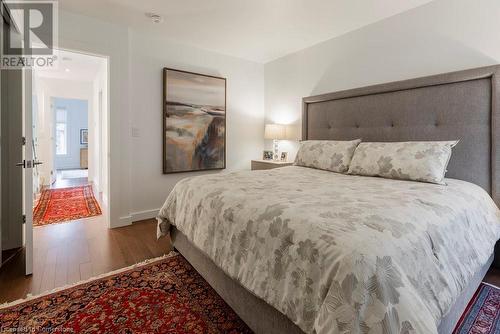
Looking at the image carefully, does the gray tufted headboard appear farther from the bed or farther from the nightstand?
the nightstand

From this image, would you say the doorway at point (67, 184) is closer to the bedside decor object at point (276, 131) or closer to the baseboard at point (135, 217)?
the baseboard at point (135, 217)

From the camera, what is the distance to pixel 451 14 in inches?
92.0

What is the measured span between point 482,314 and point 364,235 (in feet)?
4.52

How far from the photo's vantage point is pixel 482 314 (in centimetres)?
159

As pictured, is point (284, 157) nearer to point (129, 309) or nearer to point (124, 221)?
point (124, 221)

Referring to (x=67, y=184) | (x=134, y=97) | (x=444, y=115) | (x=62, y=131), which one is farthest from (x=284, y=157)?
(x=62, y=131)

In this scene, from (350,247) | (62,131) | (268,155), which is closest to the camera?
(350,247)

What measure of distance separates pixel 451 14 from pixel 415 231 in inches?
94.5

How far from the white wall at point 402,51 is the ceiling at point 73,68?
2.88 meters

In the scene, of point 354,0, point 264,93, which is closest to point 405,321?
point 354,0

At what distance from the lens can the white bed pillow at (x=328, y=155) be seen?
8.73ft

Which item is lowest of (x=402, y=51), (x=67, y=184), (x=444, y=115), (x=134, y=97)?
(x=67, y=184)

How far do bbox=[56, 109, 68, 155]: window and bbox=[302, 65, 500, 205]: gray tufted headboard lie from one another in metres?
9.41

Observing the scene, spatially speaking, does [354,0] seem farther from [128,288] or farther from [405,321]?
[128,288]
